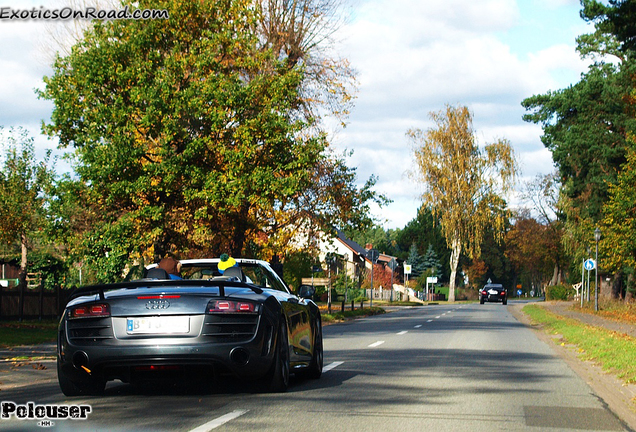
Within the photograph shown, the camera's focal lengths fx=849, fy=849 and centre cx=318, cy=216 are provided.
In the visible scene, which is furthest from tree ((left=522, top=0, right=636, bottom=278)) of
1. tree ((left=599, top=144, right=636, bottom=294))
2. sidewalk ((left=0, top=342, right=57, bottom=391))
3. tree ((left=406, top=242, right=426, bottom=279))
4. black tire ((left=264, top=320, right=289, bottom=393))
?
tree ((left=406, top=242, right=426, bottom=279))

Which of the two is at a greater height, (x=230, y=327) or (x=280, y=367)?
(x=230, y=327)

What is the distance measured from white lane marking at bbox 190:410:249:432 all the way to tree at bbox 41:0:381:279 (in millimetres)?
13837

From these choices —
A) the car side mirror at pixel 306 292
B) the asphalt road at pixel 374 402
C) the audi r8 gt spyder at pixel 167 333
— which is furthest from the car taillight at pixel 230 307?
the car side mirror at pixel 306 292

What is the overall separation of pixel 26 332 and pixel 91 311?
13.6 m

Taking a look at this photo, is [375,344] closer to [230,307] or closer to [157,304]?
[230,307]

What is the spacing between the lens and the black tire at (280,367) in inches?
329

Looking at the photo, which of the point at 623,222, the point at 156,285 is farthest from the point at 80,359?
the point at 623,222

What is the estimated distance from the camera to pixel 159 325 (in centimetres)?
776

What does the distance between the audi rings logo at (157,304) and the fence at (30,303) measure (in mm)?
19181

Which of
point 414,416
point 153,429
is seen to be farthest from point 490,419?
point 153,429

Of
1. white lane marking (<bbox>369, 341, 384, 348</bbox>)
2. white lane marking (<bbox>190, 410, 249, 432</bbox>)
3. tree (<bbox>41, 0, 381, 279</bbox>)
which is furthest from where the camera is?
tree (<bbox>41, 0, 381, 279</bbox>)

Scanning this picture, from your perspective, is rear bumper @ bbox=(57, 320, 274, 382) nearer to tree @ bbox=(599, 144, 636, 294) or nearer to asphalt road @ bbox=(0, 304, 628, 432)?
asphalt road @ bbox=(0, 304, 628, 432)

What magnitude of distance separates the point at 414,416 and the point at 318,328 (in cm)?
335

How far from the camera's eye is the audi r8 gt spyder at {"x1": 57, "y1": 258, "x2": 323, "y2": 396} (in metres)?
7.70
